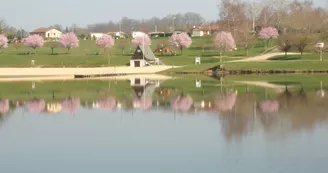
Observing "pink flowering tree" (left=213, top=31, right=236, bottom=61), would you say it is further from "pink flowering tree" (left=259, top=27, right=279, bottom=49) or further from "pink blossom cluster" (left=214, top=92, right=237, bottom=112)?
"pink blossom cluster" (left=214, top=92, right=237, bottom=112)

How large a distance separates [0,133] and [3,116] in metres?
5.26

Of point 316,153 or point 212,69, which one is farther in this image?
point 212,69

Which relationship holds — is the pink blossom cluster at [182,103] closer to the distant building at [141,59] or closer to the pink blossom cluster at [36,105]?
the pink blossom cluster at [36,105]

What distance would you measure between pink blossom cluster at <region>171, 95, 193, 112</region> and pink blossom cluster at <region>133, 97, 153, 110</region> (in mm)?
1189

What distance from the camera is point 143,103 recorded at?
101 ft

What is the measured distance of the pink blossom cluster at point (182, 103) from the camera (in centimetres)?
2798

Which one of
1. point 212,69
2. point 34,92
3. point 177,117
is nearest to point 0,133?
point 177,117

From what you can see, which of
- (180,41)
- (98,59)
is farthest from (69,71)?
(180,41)

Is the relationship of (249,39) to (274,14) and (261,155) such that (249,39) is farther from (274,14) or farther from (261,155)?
(261,155)

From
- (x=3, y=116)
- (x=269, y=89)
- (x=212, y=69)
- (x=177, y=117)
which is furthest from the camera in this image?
(x=212, y=69)

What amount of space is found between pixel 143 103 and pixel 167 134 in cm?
1079

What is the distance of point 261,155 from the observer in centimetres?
1589

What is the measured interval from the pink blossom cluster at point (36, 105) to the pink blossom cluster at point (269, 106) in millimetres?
10495

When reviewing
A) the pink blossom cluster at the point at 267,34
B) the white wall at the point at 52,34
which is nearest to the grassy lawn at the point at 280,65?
the pink blossom cluster at the point at 267,34
